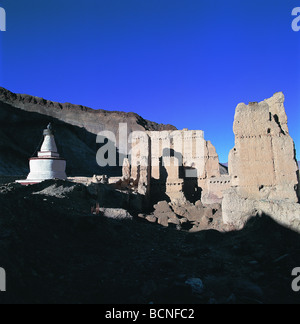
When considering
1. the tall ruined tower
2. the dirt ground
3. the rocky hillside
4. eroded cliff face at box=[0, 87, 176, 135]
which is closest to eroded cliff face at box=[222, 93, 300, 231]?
the tall ruined tower

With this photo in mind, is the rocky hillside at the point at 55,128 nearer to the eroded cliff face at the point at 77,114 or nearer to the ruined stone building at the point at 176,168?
the eroded cliff face at the point at 77,114

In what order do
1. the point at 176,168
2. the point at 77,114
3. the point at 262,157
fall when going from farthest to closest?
the point at 77,114 → the point at 176,168 → the point at 262,157

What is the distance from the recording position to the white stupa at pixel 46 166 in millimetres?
11633

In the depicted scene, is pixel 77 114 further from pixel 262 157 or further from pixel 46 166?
pixel 262 157

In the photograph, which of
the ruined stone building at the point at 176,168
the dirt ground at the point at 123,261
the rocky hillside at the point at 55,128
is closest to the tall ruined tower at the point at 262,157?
the dirt ground at the point at 123,261

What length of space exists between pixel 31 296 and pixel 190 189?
59.3 ft

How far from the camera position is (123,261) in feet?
20.4

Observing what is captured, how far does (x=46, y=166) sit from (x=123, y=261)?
283 inches

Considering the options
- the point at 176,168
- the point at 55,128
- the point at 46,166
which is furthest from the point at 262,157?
the point at 55,128

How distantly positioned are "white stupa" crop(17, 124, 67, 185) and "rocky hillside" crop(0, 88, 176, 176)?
1597 cm

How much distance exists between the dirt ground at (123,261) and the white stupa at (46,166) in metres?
3.37
